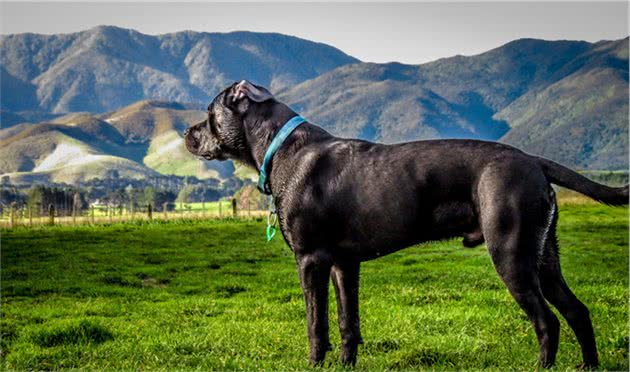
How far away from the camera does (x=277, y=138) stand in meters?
9.10

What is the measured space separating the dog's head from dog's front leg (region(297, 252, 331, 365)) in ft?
6.30

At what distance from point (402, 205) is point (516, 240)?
131 centimetres

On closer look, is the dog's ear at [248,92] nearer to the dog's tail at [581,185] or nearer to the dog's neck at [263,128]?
the dog's neck at [263,128]

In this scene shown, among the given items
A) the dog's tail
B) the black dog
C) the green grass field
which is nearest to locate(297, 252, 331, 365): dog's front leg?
the black dog

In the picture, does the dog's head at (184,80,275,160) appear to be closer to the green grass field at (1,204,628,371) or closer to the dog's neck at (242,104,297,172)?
the dog's neck at (242,104,297,172)

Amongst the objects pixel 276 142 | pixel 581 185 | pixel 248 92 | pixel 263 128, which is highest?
pixel 248 92

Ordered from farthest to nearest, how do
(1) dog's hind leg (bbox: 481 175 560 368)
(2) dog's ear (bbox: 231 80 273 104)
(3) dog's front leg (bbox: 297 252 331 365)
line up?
(2) dog's ear (bbox: 231 80 273 104) < (3) dog's front leg (bbox: 297 252 331 365) < (1) dog's hind leg (bbox: 481 175 560 368)

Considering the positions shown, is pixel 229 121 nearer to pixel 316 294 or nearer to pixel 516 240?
pixel 316 294

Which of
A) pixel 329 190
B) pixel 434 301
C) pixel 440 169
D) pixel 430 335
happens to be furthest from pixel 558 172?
pixel 434 301

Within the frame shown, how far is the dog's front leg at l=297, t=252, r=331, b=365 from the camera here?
8.43 m

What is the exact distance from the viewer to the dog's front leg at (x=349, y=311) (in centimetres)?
877

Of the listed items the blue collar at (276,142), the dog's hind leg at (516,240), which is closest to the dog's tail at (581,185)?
the dog's hind leg at (516,240)

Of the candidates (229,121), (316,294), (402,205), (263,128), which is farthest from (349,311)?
(229,121)

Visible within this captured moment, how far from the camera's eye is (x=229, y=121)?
9438 millimetres
